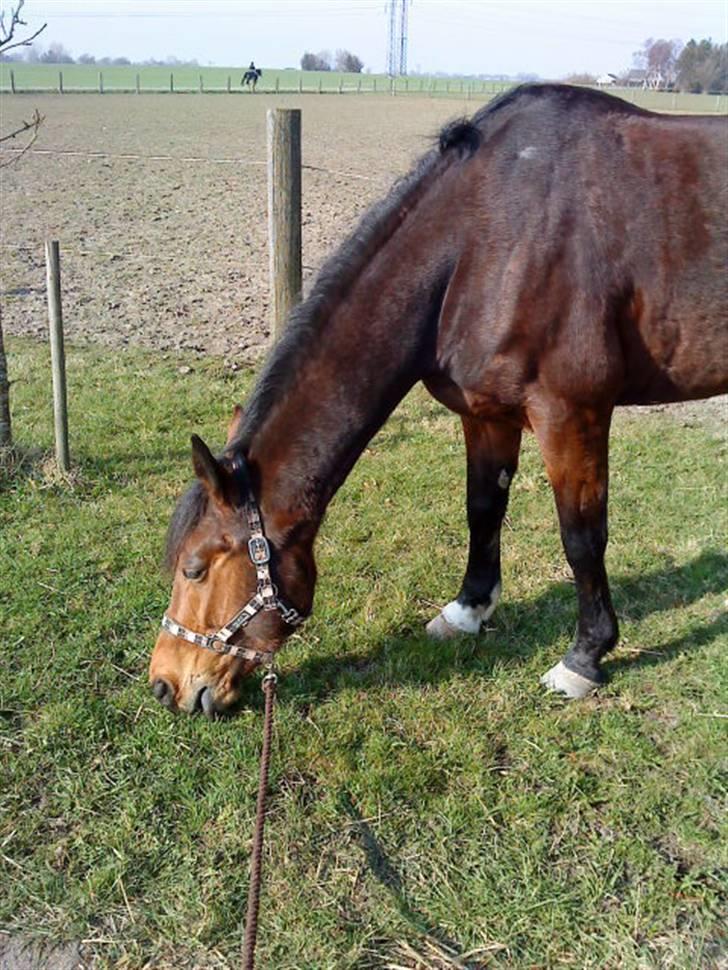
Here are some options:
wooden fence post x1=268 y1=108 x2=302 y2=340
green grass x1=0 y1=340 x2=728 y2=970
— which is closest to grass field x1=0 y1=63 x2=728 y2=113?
wooden fence post x1=268 y1=108 x2=302 y2=340

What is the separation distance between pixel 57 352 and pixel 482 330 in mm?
2925

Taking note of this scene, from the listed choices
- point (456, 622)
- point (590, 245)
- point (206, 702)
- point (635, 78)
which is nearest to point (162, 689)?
point (206, 702)

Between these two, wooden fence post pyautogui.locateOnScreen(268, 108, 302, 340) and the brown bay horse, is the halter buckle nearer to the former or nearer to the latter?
the brown bay horse

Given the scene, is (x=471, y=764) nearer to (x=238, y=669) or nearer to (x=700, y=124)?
(x=238, y=669)

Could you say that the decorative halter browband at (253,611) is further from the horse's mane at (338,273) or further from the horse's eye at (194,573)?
the horse's mane at (338,273)

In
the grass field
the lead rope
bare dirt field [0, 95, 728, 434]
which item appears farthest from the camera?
the grass field

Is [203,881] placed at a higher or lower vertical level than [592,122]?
lower

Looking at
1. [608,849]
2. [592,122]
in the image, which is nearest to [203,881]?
[608,849]

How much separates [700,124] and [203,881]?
10.6 ft

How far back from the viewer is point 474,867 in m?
2.57

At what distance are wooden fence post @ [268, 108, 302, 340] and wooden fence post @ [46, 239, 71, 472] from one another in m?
1.28

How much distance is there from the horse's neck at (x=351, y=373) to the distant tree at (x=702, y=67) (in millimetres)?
64037

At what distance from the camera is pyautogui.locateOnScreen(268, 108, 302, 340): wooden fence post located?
201 inches

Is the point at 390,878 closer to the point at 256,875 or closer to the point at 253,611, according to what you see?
the point at 256,875
